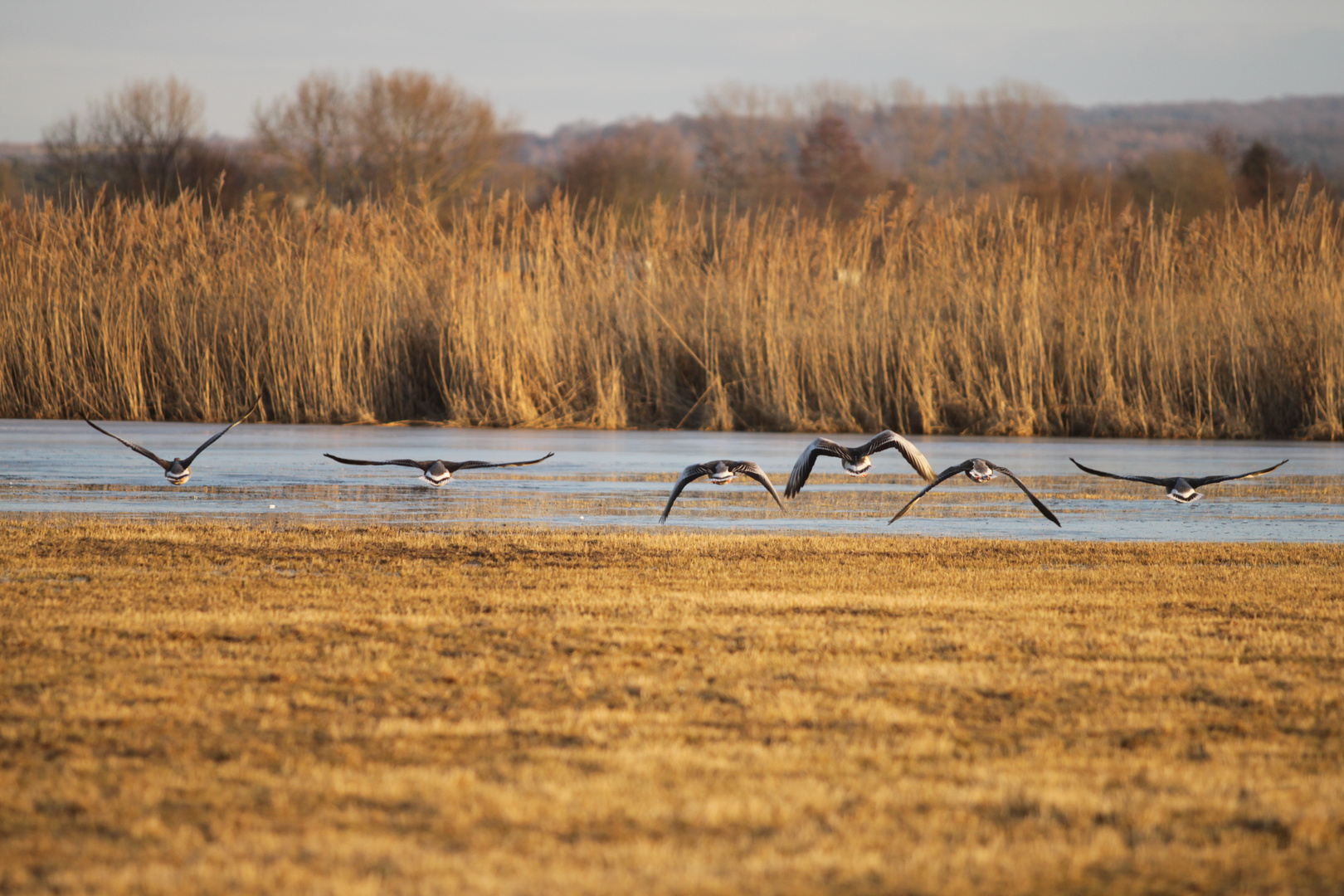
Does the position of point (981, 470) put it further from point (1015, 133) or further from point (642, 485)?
point (1015, 133)

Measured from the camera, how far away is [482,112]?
53719 mm

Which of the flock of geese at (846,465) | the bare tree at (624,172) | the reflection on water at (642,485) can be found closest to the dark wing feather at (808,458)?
the flock of geese at (846,465)

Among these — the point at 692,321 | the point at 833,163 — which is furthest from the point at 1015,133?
the point at 692,321

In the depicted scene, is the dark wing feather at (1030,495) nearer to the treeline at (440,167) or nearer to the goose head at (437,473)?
the goose head at (437,473)

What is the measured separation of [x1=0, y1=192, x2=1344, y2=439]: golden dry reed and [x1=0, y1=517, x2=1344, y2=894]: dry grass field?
26.1 ft

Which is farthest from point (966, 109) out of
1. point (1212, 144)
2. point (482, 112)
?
point (482, 112)

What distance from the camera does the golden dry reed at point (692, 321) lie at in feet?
42.9

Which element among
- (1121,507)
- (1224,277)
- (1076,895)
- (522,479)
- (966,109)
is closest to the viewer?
(1076,895)

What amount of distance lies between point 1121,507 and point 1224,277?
613 cm

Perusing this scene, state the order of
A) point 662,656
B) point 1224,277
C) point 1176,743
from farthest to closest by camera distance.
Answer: point 1224,277 < point 662,656 < point 1176,743

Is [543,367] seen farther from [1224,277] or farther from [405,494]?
[1224,277]

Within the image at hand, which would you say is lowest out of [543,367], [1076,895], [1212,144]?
[1076,895]

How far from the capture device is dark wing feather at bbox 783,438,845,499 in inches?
255

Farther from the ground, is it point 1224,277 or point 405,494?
point 1224,277
